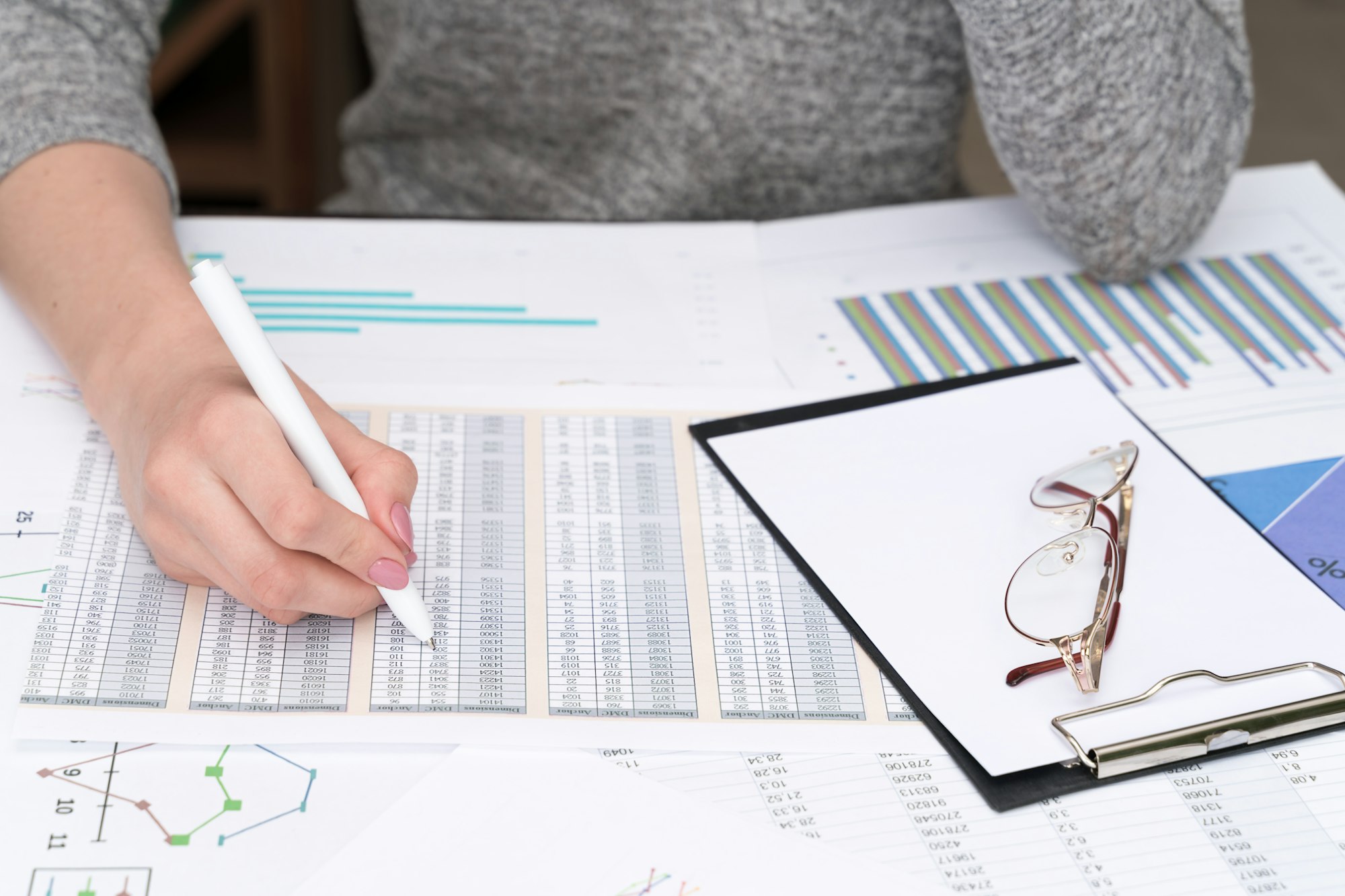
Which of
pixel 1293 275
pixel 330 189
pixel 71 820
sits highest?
pixel 1293 275

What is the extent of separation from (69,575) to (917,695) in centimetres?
39

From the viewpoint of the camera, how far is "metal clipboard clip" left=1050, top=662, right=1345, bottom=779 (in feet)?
1.58

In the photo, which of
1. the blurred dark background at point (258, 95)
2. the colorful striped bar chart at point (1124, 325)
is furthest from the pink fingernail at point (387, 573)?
the blurred dark background at point (258, 95)

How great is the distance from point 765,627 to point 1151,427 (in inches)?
11.4

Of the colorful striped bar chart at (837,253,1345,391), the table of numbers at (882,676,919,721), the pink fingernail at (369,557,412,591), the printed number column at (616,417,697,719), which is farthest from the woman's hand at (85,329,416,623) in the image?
the colorful striped bar chart at (837,253,1345,391)

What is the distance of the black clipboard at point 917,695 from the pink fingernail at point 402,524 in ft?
0.59

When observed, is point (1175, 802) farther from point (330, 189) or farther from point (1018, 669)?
point (330, 189)

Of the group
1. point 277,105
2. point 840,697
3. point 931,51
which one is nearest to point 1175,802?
point 840,697

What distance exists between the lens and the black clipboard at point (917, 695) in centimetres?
48

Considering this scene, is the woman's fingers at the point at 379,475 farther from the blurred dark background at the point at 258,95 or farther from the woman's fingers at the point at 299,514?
the blurred dark background at the point at 258,95

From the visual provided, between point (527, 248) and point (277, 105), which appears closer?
point (527, 248)

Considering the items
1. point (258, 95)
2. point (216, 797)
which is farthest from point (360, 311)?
point (258, 95)

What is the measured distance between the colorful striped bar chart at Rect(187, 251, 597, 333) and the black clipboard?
5.6 inches

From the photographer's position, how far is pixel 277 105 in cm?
173
